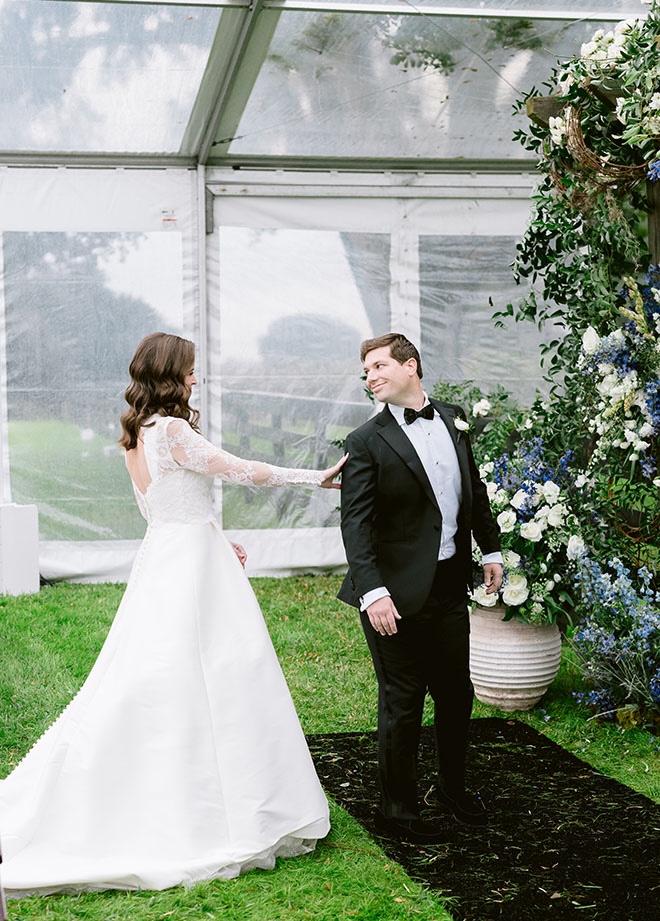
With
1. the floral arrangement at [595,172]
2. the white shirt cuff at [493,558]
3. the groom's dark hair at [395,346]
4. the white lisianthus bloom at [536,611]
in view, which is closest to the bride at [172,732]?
the groom's dark hair at [395,346]

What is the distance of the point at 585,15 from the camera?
6.79 meters

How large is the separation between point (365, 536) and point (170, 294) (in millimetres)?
5046

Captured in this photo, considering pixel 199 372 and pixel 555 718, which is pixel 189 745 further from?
pixel 199 372

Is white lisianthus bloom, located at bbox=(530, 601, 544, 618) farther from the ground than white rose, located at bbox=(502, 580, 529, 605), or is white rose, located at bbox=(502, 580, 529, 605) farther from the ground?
white rose, located at bbox=(502, 580, 529, 605)

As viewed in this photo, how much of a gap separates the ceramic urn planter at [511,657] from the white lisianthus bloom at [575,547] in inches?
17.5

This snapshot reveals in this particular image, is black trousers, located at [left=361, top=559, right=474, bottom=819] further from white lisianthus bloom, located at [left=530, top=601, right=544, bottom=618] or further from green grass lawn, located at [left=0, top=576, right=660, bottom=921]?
white lisianthus bloom, located at [left=530, top=601, right=544, bottom=618]

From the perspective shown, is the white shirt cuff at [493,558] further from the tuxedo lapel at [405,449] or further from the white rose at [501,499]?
the white rose at [501,499]

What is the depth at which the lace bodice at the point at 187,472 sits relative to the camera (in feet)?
12.2

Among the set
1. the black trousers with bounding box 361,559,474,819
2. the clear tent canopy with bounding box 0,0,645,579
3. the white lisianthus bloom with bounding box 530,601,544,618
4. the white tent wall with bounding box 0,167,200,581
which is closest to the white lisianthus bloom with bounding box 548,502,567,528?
the white lisianthus bloom with bounding box 530,601,544,618

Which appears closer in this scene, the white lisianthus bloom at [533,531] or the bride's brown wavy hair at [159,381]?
the bride's brown wavy hair at [159,381]

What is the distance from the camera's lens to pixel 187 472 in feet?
12.5

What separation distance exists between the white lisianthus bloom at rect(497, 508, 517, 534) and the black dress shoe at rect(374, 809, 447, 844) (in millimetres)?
1676

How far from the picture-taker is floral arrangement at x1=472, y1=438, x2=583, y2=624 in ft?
17.1

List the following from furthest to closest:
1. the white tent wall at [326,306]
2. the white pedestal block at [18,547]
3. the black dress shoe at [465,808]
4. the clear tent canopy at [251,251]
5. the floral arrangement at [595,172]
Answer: the white tent wall at [326,306] → the white pedestal block at [18,547] → the clear tent canopy at [251,251] → the floral arrangement at [595,172] → the black dress shoe at [465,808]
